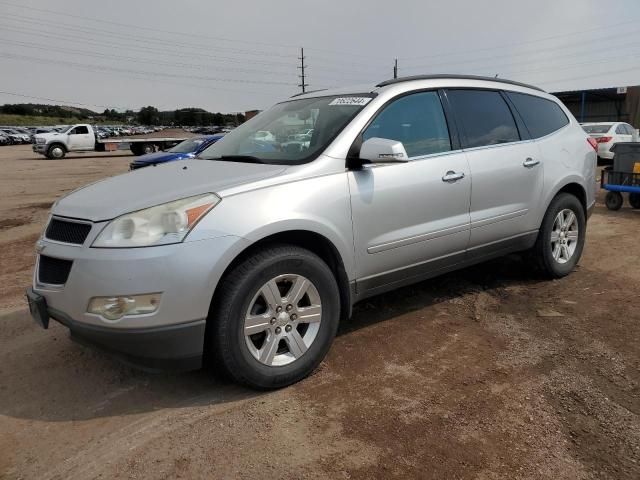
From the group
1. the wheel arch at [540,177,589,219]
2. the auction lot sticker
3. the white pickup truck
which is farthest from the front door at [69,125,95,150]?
the wheel arch at [540,177,589,219]

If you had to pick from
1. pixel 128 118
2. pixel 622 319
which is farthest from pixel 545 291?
pixel 128 118

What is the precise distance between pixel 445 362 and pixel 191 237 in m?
1.78

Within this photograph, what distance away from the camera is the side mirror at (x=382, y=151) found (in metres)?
3.17

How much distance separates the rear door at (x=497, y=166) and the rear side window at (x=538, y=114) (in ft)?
0.46

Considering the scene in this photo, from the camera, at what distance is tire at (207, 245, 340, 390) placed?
9.14 ft

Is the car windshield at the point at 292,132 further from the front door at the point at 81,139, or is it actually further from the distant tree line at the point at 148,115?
the distant tree line at the point at 148,115

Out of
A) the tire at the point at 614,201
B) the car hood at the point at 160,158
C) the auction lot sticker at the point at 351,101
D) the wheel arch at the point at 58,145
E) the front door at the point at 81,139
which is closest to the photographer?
the auction lot sticker at the point at 351,101

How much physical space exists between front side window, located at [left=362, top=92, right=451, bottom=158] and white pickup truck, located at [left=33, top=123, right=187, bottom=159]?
27663mm

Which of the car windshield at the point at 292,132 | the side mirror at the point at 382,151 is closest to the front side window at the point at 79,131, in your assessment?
the car windshield at the point at 292,132

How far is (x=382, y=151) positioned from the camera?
3184mm

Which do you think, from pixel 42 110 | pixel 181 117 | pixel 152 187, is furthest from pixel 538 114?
pixel 42 110

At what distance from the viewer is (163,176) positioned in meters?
3.31

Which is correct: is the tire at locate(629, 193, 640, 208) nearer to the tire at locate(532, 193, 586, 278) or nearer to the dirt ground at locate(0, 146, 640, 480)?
the tire at locate(532, 193, 586, 278)

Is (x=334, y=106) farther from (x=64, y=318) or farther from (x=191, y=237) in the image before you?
(x=64, y=318)
